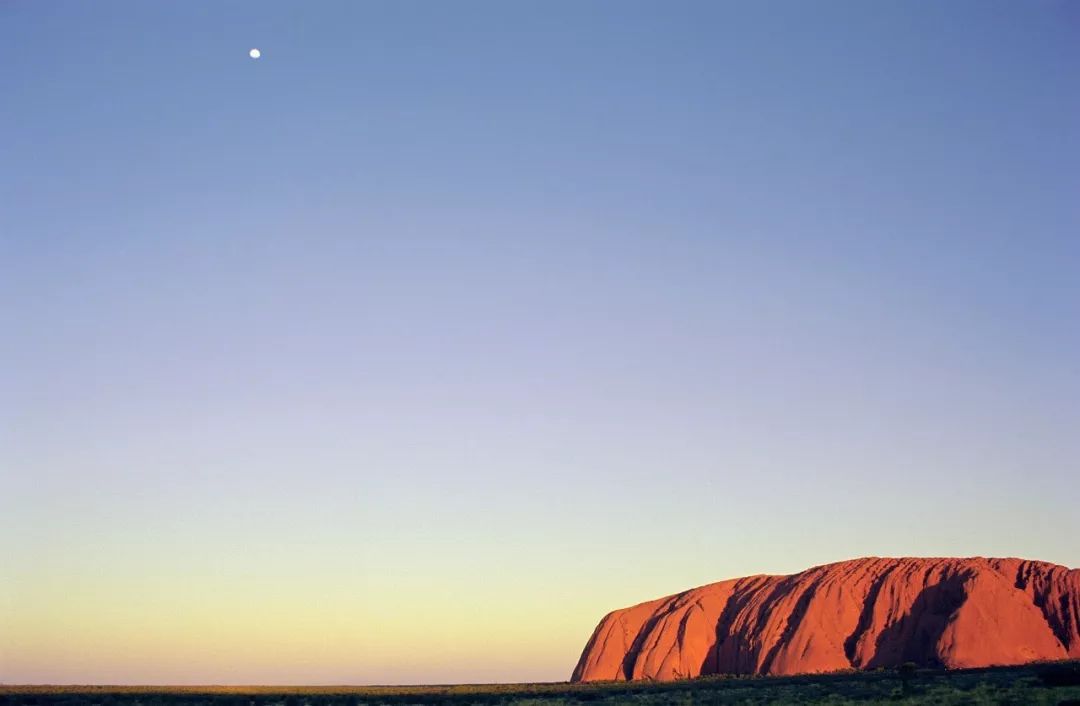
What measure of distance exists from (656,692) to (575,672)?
4904 cm

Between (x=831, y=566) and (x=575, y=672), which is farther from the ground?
(x=831, y=566)

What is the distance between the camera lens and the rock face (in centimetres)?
9481

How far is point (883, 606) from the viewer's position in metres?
105

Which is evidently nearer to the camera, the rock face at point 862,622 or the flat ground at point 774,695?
the flat ground at point 774,695

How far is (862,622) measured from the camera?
105m

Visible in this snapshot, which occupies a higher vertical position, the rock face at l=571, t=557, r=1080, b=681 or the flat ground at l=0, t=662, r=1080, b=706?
the rock face at l=571, t=557, r=1080, b=681

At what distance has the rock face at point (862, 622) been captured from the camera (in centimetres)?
9481

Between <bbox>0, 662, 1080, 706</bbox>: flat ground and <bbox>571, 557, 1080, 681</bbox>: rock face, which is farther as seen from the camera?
<bbox>571, 557, 1080, 681</bbox>: rock face

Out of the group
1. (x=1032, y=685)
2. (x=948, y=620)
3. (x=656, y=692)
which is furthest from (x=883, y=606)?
(x=1032, y=685)

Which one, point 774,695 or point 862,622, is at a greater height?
point 862,622

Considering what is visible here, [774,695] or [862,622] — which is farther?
[862,622]

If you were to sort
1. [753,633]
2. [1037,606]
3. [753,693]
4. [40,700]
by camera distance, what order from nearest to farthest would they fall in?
[753,693] → [40,700] → [1037,606] → [753,633]

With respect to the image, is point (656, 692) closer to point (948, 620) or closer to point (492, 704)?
point (492, 704)

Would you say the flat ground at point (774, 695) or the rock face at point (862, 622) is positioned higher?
the rock face at point (862, 622)
